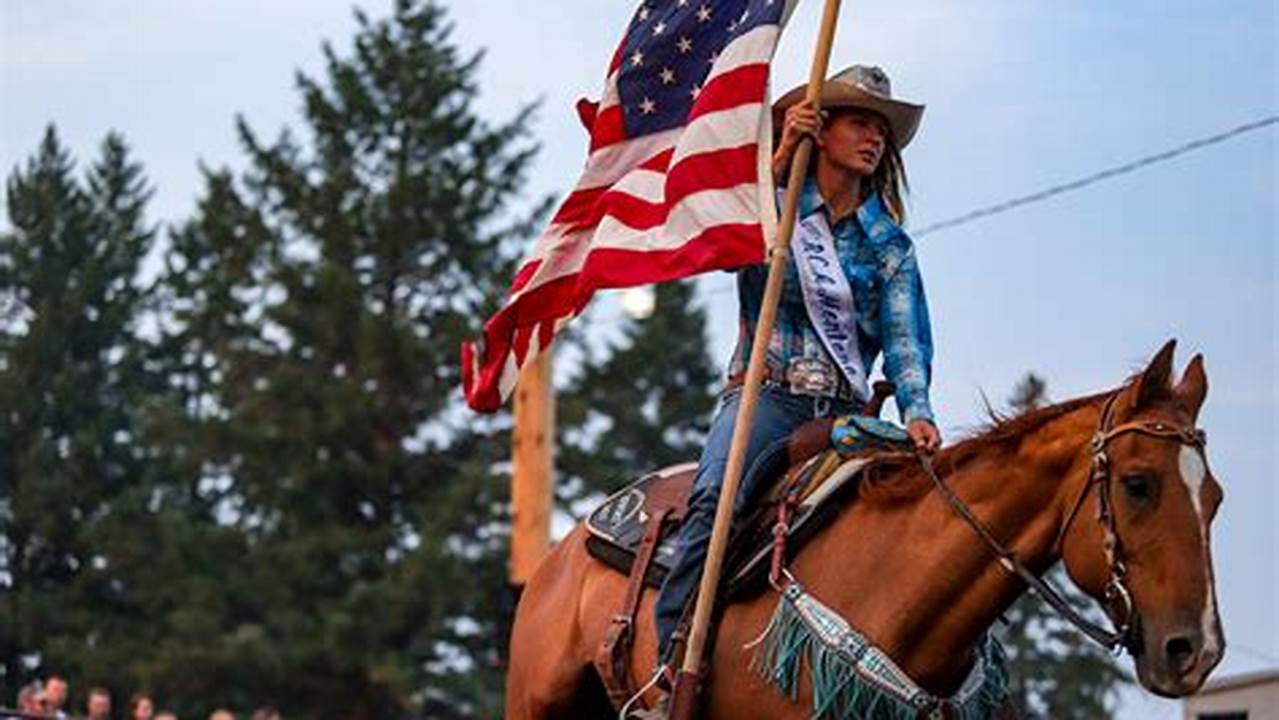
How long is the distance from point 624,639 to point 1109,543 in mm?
2145

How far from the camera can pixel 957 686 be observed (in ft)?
24.8

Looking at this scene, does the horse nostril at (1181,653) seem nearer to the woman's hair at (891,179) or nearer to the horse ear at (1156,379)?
the horse ear at (1156,379)

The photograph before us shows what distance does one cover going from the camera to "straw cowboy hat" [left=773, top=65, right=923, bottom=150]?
8.34 metres

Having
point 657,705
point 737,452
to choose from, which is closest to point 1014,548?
point 737,452

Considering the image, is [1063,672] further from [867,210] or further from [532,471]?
[867,210]

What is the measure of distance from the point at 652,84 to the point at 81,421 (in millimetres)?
46191

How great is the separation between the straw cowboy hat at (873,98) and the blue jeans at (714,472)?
3.12ft

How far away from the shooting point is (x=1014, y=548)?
730 cm

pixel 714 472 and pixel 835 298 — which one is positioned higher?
pixel 835 298

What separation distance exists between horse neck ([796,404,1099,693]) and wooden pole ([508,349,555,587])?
1311cm

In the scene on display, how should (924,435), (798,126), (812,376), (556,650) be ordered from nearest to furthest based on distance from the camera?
(924,435) → (798,126) → (812,376) → (556,650)

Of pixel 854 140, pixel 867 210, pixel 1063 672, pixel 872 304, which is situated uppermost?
pixel 854 140

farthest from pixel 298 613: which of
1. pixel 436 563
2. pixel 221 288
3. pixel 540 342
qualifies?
pixel 540 342

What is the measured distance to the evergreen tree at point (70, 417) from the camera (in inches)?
1898
